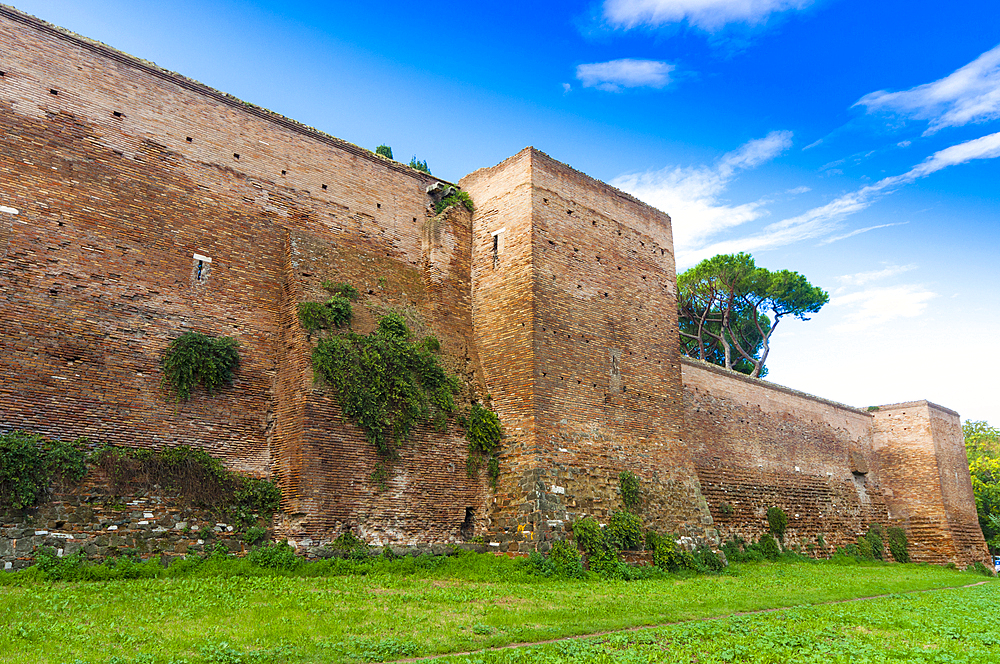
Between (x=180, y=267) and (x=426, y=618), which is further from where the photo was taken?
(x=180, y=267)

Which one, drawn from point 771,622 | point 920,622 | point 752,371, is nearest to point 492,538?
point 771,622

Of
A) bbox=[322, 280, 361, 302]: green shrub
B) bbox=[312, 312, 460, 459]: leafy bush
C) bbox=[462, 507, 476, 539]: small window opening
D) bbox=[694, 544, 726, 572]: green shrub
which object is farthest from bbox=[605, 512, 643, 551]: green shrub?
bbox=[322, 280, 361, 302]: green shrub

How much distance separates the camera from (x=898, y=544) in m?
21.2

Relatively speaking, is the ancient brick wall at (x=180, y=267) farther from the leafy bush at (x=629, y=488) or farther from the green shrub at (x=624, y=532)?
the leafy bush at (x=629, y=488)

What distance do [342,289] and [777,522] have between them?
39.1 feet

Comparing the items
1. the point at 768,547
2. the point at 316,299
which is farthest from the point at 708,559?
the point at 316,299

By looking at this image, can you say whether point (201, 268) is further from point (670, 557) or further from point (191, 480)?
point (670, 557)

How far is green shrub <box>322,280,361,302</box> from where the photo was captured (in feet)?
38.8

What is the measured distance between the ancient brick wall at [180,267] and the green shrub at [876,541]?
1383 cm

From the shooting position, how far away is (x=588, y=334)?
44.8ft

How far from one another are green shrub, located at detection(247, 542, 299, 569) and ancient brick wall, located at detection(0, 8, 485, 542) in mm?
397

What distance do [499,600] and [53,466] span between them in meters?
5.52

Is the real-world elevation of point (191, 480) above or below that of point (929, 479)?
below

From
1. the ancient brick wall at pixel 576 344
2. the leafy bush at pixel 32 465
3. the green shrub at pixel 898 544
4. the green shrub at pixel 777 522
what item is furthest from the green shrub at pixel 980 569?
the leafy bush at pixel 32 465
